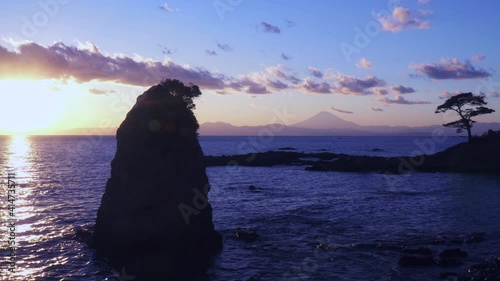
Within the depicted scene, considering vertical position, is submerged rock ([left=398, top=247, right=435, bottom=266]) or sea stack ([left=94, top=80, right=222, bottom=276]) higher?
sea stack ([left=94, top=80, right=222, bottom=276])

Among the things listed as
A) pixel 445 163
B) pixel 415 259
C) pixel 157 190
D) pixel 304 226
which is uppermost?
pixel 157 190

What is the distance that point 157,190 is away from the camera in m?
32.4

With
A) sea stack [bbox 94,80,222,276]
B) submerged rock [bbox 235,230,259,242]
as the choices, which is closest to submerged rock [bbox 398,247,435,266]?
submerged rock [bbox 235,230,259,242]

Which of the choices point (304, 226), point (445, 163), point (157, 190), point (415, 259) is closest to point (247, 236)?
point (304, 226)

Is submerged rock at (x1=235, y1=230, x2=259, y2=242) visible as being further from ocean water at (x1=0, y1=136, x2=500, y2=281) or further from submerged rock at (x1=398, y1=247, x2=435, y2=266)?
submerged rock at (x1=398, y1=247, x2=435, y2=266)

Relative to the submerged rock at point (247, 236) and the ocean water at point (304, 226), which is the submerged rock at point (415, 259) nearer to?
the ocean water at point (304, 226)

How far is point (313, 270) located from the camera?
28.6 metres

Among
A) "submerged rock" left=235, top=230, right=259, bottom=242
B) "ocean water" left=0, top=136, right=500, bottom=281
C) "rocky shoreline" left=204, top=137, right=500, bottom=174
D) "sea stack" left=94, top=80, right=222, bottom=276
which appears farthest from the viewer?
"rocky shoreline" left=204, top=137, right=500, bottom=174

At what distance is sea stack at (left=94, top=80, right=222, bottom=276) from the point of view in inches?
1244

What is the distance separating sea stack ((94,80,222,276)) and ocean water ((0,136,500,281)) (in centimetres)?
231

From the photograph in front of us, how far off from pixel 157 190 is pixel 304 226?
16.0 m

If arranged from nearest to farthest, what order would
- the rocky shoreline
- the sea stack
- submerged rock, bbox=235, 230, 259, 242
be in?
the sea stack → submerged rock, bbox=235, 230, 259, 242 → the rocky shoreline

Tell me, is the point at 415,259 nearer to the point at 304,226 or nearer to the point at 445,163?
the point at 304,226

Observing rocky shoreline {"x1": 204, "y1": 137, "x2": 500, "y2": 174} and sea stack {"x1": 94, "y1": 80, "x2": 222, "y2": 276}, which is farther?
rocky shoreline {"x1": 204, "y1": 137, "x2": 500, "y2": 174}
